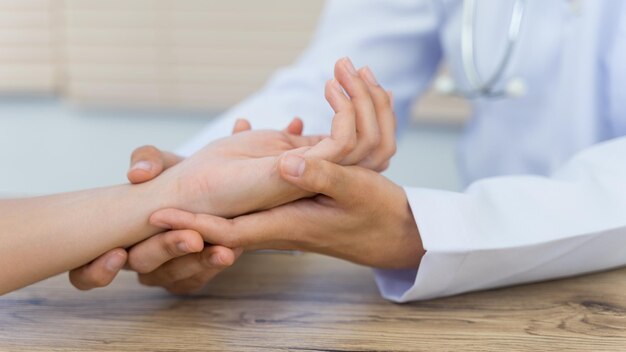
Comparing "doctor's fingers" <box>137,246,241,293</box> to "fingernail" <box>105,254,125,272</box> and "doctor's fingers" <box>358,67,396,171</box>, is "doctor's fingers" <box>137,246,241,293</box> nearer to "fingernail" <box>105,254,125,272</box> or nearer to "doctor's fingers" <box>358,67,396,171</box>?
"fingernail" <box>105,254,125,272</box>

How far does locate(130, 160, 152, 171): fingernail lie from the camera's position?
2.47 feet

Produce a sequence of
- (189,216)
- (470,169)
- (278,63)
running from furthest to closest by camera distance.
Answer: (278,63) → (470,169) → (189,216)

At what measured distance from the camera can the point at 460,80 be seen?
1.14 meters

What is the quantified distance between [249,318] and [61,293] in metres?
0.19

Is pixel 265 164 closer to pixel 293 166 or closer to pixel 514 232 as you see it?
pixel 293 166

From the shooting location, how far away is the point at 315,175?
638 mm

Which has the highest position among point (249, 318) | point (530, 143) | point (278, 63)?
point (278, 63)

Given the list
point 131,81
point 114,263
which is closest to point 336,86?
point 114,263

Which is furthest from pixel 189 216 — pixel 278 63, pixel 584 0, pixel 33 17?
pixel 33 17

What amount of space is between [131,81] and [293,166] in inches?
61.9

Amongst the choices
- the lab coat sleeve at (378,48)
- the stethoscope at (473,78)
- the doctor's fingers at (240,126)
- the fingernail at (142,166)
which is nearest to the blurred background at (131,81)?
the lab coat sleeve at (378,48)

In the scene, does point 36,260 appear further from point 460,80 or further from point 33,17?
point 33,17

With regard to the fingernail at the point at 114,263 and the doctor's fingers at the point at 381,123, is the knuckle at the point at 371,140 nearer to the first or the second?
the doctor's fingers at the point at 381,123

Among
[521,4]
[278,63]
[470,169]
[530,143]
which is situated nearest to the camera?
[521,4]
